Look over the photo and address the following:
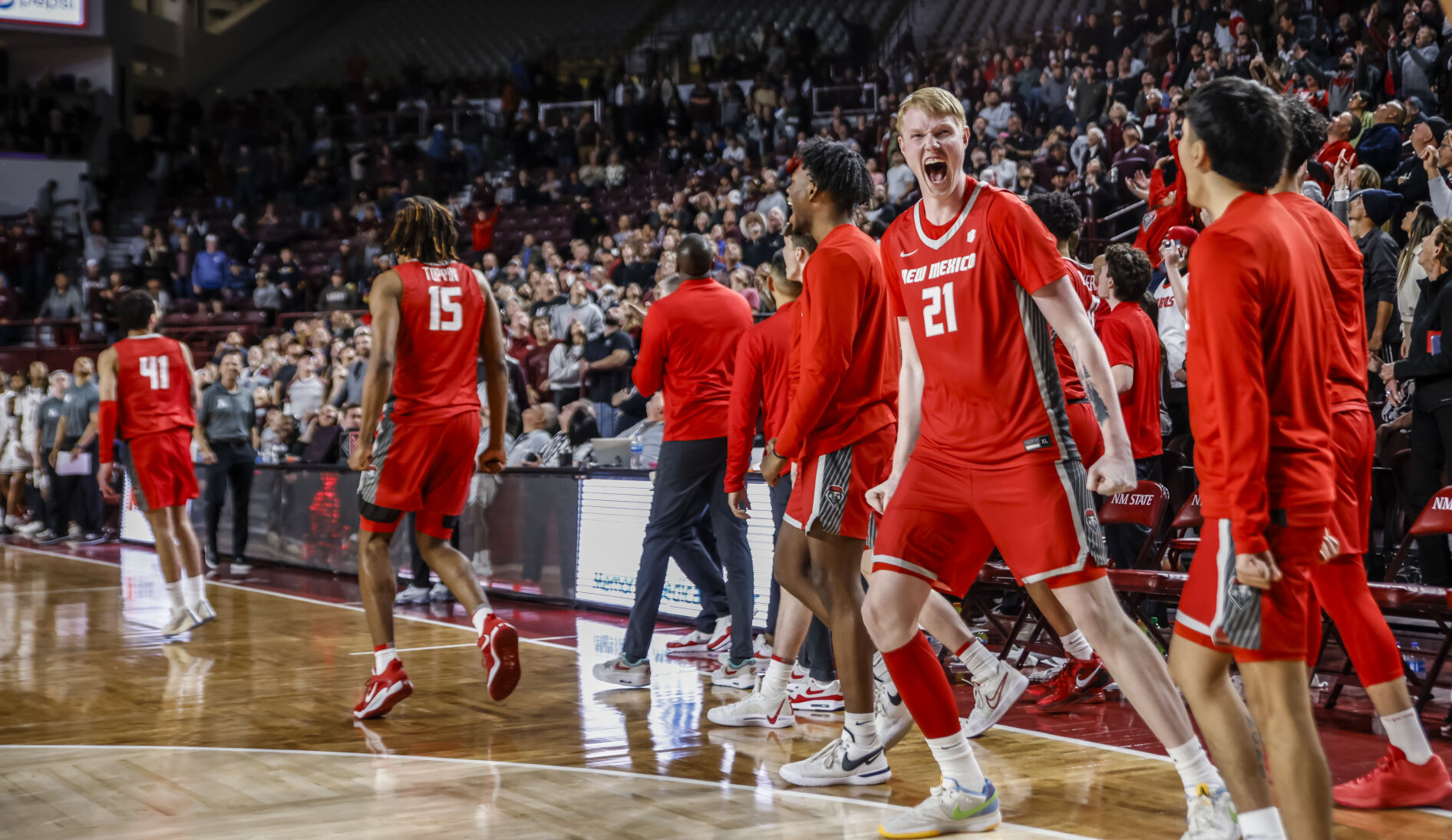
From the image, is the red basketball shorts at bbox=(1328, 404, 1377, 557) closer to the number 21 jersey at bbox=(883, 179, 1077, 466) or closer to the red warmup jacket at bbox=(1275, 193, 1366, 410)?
the red warmup jacket at bbox=(1275, 193, 1366, 410)

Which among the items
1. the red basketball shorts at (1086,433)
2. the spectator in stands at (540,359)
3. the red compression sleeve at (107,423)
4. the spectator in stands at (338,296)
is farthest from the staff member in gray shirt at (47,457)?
the red basketball shorts at (1086,433)

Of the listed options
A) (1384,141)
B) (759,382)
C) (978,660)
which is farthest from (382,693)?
(1384,141)

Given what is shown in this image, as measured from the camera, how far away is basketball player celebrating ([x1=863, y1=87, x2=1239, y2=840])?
10.7 ft

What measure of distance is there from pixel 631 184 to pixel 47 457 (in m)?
8.70

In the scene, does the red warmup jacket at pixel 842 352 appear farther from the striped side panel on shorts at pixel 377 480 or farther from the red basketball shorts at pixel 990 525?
the striped side panel on shorts at pixel 377 480

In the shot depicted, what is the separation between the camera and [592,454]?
920 centimetres

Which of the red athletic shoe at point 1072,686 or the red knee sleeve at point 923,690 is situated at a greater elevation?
the red knee sleeve at point 923,690

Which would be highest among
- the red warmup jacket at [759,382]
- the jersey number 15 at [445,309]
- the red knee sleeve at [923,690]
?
the jersey number 15 at [445,309]

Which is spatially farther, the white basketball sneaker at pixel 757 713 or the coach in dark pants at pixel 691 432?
the coach in dark pants at pixel 691 432

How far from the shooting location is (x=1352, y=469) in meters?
3.70

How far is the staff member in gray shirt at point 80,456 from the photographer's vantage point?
14.8 metres

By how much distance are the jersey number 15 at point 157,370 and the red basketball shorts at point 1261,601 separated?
6833 mm

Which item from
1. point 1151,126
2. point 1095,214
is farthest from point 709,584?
point 1151,126

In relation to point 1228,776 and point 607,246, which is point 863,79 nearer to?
point 607,246
